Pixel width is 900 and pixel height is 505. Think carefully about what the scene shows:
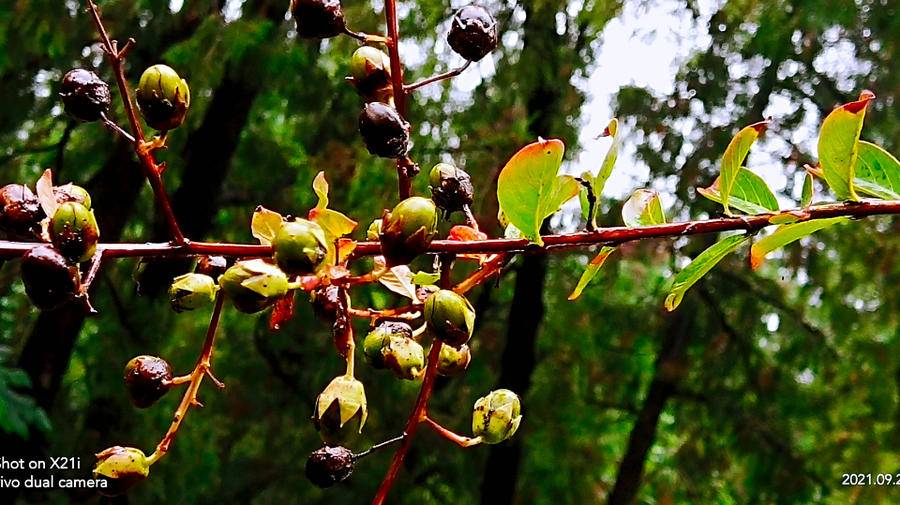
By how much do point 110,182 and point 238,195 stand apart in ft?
3.73

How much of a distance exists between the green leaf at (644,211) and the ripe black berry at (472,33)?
0.58 ft

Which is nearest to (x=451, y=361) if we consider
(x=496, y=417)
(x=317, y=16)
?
(x=496, y=417)

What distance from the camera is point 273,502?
3932mm

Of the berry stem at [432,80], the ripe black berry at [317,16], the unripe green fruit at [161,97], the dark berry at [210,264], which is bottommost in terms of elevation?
the dark berry at [210,264]

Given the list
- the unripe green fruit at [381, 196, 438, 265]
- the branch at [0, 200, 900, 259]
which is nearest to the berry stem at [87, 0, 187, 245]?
the branch at [0, 200, 900, 259]

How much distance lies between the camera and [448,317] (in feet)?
1.67

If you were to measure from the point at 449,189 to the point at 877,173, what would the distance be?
0.31 m

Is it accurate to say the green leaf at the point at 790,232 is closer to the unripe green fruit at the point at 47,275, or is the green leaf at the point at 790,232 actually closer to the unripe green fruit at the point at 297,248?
the unripe green fruit at the point at 297,248

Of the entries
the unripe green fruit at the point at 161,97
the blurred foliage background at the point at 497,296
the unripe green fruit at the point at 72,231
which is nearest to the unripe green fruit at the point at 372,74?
the unripe green fruit at the point at 161,97

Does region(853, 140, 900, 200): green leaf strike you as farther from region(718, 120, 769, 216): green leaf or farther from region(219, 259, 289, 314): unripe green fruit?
region(219, 259, 289, 314): unripe green fruit

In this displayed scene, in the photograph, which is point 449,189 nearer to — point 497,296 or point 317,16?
point 317,16

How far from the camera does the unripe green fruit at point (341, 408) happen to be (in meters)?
0.57

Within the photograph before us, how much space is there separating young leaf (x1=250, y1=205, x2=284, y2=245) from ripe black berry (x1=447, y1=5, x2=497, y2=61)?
23 cm

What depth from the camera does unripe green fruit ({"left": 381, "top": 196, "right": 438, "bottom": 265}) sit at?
452 mm
